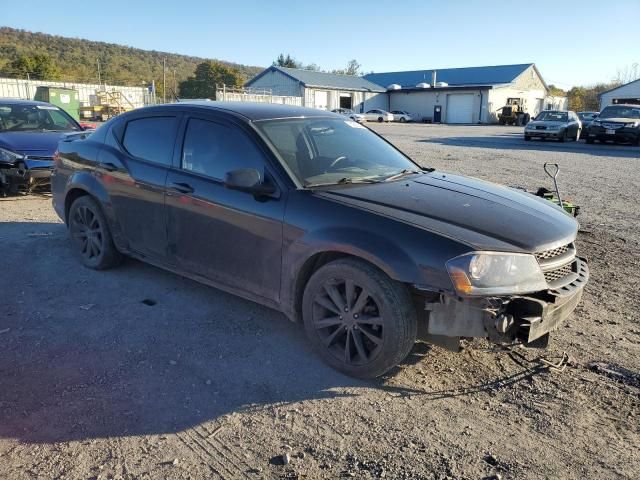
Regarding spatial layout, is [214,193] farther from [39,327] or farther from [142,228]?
[39,327]

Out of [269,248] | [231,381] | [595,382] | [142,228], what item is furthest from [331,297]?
[142,228]

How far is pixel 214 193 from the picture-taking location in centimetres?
412

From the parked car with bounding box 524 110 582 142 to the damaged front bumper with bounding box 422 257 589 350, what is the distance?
981 inches

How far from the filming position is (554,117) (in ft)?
85.9

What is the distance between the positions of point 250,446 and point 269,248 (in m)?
1.43

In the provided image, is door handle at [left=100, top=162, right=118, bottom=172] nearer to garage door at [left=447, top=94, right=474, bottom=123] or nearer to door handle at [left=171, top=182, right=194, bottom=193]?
door handle at [left=171, top=182, right=194, bottom=193]

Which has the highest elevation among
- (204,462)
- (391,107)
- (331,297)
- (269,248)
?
(391,107)

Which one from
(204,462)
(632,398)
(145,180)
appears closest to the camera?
(204,462)

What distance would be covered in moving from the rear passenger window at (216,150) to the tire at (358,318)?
3.43 feet

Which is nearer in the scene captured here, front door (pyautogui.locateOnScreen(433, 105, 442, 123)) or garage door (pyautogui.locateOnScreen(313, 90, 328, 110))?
Result: garage door (pyautogui.locateOnScreen(313, 90, 328, 110))

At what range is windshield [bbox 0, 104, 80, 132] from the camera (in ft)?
31.2

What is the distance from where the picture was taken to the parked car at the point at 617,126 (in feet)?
76.0

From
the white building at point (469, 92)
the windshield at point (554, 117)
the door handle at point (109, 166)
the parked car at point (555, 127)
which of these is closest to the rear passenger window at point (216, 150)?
the door handle at point (109, 166)

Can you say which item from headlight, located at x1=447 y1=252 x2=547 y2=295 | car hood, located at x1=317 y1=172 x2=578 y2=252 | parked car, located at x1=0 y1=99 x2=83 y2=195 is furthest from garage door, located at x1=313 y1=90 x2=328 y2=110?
headlight, located at x1=447 y1=252 x2=547 y2=295
